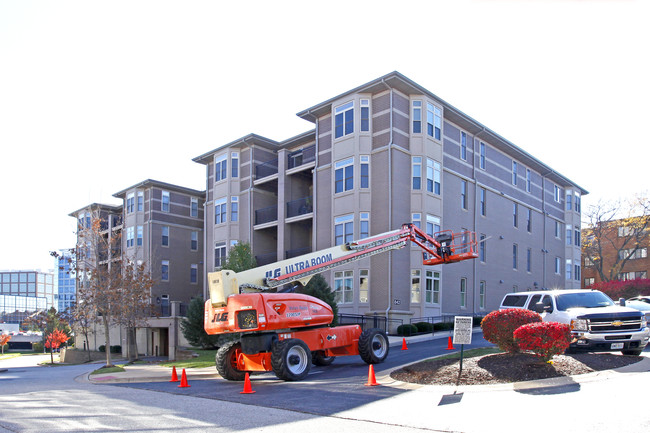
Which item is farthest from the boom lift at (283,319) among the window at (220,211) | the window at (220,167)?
the window at (220,167)

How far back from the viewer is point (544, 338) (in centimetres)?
1238

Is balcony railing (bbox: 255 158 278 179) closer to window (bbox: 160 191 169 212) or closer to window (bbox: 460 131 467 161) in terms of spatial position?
window (bbox: 460 131 467 161)

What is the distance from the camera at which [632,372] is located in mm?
12312

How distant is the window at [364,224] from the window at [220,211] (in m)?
13.9

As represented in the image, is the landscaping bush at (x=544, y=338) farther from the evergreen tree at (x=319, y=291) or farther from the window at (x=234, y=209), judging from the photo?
the window at (x=234, y=209)

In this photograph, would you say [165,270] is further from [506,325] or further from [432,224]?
[506,325]

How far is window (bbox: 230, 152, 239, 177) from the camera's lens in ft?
139

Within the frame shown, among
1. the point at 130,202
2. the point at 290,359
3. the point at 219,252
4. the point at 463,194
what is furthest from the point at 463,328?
the point at 130,202

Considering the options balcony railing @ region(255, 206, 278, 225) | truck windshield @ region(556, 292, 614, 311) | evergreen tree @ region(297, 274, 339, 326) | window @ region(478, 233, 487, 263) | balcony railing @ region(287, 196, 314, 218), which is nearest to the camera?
truck windshield @ region(556, 292, 614, 311)

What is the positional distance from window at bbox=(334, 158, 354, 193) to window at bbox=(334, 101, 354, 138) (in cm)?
170

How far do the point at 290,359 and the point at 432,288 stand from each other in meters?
18.3

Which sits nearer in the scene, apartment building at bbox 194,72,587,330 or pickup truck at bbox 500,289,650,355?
pickup truck at bbox 500,289,650,355

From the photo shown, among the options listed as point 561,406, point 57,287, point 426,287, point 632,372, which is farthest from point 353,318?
point 57,287

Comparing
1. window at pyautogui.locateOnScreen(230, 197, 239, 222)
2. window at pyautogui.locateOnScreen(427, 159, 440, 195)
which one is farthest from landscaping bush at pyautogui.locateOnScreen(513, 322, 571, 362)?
window at pyautogui.locateOnScreen(230, 197, 239, 222)
